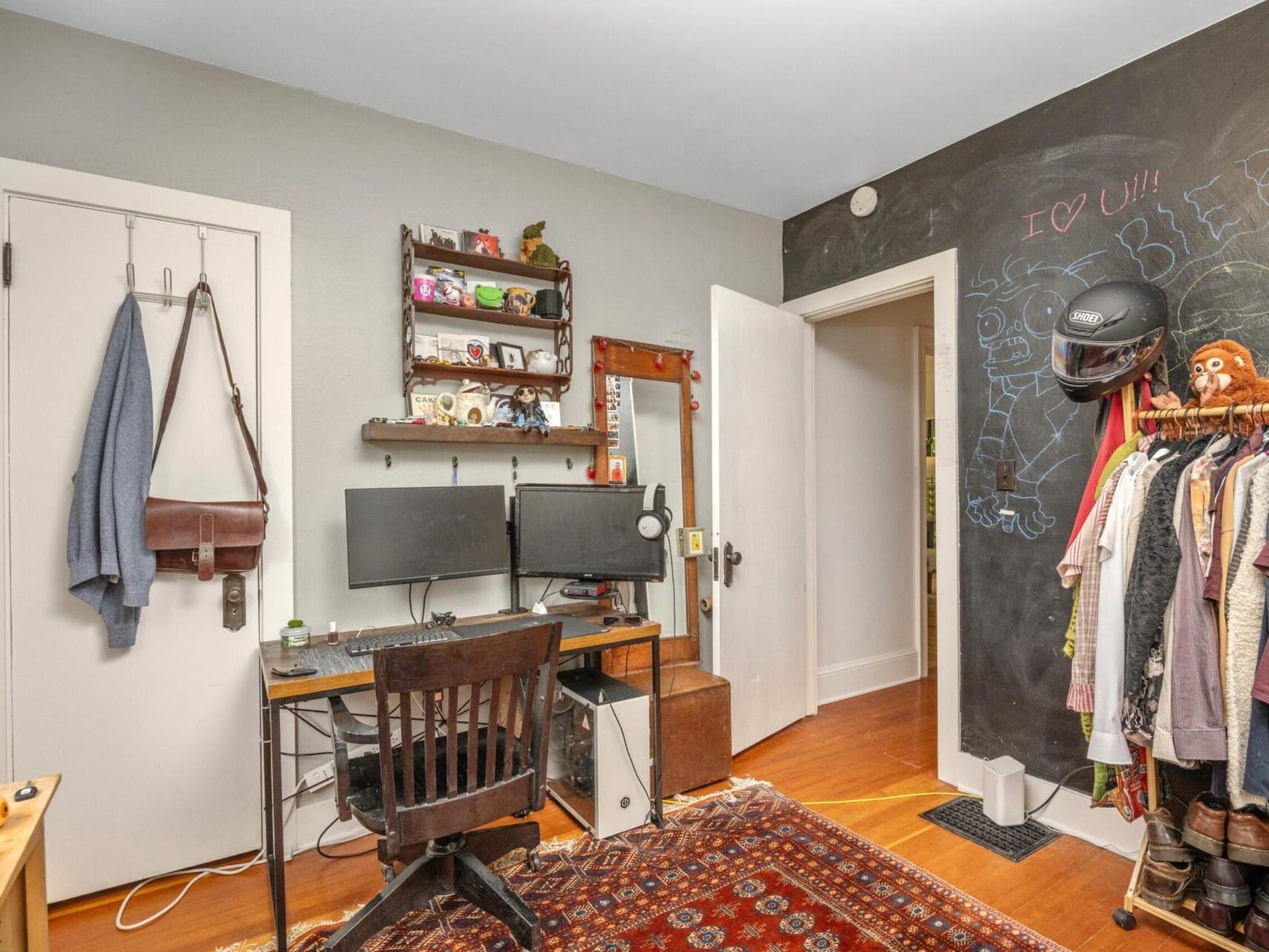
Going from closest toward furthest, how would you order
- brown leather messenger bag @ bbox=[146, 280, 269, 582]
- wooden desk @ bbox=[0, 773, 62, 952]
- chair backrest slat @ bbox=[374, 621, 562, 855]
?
wooden desk @ bbox=[0, 773, 62, 952] < chair backrest slat @ bbox=[374, 621, 562, 855] < brown leather messenger bag @ bbox=[146, 280, 269, 582]

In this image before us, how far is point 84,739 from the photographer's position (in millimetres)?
2039

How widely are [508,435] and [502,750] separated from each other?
3.82ft

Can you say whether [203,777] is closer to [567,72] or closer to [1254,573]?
[567,72]

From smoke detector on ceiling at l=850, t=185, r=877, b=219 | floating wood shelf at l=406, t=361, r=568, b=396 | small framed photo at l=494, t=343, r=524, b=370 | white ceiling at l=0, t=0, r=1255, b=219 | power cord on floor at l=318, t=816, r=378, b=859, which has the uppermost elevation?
white ceiling at l=0, t=0, r=1255, b=219

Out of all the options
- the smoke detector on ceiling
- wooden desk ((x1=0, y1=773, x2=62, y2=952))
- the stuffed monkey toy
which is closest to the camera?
wooden desk ((x1=0, y1=773, x2=62, y2=952))

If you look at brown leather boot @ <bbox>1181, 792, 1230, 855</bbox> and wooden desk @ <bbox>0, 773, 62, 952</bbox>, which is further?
brown leather boot @ <bbox>1181, 792, 1230, 855</bbox>

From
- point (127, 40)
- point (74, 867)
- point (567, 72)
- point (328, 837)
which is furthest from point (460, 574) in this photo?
point (127, 40)

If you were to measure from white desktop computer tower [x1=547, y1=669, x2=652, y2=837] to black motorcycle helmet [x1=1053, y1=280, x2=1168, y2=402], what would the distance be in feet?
5.76

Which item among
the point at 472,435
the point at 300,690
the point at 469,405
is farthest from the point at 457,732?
the point at 469,405

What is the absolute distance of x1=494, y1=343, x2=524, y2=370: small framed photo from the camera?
270 cm

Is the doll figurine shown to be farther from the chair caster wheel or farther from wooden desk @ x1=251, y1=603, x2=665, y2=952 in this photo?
the chair caster wheel

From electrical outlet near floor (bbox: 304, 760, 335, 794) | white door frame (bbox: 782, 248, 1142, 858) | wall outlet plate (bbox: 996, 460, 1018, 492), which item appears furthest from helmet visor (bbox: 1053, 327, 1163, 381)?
electrical outlet near floor (bbox: 304, 760, 335, 794)

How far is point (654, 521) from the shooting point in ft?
8.34

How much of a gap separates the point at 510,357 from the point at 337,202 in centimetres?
82
